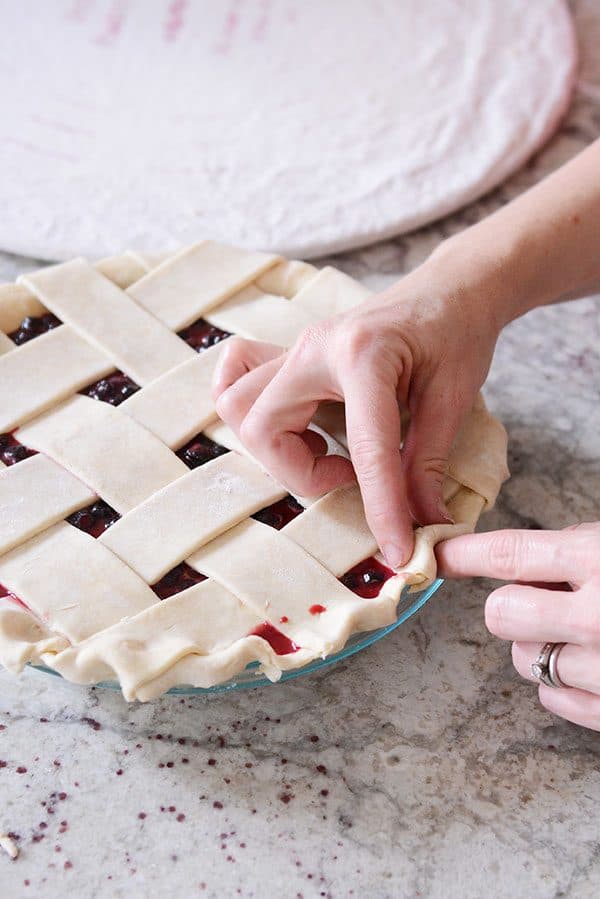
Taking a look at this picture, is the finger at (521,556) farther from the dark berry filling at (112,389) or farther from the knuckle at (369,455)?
the dark berry filling at (112,389)

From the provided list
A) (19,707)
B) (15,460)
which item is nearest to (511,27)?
(15,460)

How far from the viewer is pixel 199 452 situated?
4.31 feet

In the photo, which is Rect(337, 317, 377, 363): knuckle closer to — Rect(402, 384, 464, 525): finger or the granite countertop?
Rect(402, 384, 464, 525): finger

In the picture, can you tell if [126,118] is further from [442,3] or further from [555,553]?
[555,553]

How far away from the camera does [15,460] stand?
129cm

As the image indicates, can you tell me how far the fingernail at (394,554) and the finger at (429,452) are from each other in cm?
8

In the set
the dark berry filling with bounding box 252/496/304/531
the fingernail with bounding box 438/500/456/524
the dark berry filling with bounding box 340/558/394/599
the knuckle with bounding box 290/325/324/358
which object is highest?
the knuckle with bounding box 290/325/324/358

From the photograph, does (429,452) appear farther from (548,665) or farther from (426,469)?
(548,665)

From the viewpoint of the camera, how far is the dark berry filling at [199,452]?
4.30ft

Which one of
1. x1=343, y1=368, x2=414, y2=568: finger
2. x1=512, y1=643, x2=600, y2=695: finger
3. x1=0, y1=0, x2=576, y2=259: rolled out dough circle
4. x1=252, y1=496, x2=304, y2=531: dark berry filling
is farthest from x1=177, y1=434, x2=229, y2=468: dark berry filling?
x1=0, y1=0, x2=576, y2=259: rolled out dough circle

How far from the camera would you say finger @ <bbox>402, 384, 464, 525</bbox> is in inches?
47.8

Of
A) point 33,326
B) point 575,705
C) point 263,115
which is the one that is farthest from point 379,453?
point 263,115

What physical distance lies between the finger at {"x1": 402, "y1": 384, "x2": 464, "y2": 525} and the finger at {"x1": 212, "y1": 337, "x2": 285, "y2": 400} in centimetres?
24

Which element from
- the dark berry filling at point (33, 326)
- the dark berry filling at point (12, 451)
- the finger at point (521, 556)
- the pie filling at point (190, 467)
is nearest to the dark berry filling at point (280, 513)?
the pie filling at point (190, 467)
